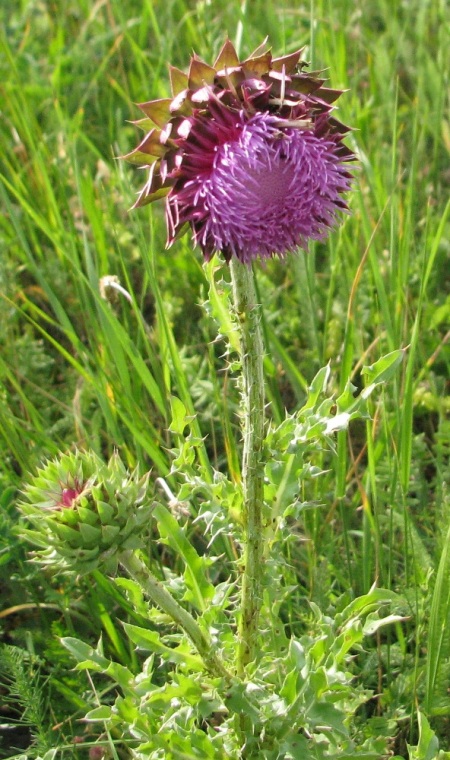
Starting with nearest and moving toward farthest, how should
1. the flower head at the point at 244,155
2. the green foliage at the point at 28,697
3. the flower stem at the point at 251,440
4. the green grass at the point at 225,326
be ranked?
the flower head at the point at 244,155 → the flower stem at the point at 251,440 → the green foliage at the point at 28,697 → the green grass at the point at 225,326

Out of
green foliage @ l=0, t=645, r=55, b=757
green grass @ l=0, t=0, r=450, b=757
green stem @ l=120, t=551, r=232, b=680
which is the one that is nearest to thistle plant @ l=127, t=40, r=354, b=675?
green grass @ l=0, t=0, r=450, b=757

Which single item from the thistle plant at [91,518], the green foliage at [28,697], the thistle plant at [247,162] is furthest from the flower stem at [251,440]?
the green foliage at [28,697]

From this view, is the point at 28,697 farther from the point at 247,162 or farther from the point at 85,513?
the point at 247,162

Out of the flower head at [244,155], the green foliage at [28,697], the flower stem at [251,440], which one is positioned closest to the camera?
the flower head at [244,155]

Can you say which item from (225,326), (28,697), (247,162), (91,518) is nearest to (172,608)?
(91,518)

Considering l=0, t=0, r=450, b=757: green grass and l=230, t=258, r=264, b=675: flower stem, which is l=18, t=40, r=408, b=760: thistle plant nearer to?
l=230, t=258, r=264, b=675: flower stem

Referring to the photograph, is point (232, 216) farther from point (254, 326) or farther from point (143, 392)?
point (143, 392)

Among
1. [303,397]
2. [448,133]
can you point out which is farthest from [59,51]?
[303,397]

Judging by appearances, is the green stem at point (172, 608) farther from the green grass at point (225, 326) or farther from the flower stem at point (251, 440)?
the green grass at point (225, 326)
